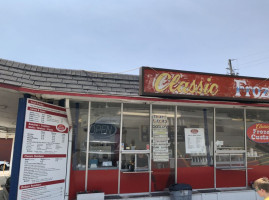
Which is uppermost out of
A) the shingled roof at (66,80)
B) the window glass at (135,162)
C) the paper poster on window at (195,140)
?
the shingled roof at (66,80)

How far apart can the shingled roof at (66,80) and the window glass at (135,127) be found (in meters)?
0.83

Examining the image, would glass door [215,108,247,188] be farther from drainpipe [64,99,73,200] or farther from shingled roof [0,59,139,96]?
drainpipe [64,99,73,200]

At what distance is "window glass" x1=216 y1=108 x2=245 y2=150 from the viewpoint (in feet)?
29.4

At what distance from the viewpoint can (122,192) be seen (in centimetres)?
759

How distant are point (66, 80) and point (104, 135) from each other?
2.05 meters

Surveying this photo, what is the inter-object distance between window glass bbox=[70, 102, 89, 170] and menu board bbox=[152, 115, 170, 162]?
2237 millimetres

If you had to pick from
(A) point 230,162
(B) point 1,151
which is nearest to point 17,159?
(A) point 230,162

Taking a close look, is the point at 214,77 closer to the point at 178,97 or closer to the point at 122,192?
the point at 178,97

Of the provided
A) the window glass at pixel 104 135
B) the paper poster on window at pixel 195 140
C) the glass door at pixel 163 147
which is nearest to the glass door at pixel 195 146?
the paper poster on window at pixel 195 140

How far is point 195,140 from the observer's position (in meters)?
8.65

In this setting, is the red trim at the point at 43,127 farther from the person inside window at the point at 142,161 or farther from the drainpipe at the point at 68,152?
the person inside window at the point at 142,161

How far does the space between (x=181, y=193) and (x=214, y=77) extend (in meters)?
3.56

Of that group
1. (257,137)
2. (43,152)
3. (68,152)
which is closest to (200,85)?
(257,137)

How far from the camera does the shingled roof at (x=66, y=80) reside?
590 cm
